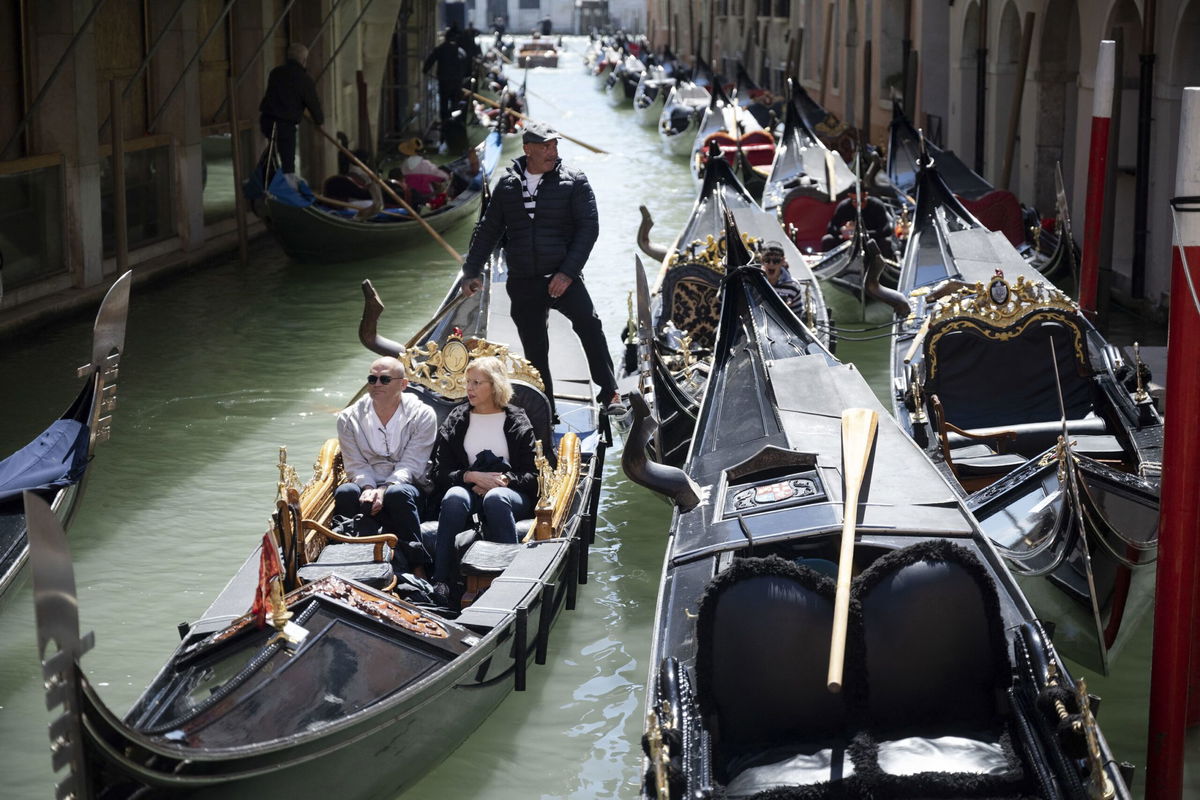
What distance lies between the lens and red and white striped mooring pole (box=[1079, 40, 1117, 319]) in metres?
4.90

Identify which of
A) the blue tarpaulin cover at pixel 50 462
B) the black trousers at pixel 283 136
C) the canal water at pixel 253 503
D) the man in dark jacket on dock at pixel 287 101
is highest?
the man in dark jacket on dock at pixel 287 101

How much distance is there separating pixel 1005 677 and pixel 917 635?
151mm

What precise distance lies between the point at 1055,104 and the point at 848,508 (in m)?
6.49

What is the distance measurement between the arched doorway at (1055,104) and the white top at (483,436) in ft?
18.9

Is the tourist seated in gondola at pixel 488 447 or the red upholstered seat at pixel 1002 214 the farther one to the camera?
the red upholstered seat at pixel 1002 214

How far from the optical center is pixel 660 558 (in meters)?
4.21

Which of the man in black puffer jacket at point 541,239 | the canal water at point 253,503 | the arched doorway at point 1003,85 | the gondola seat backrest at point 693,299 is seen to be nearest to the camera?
the canal water at point 253,503

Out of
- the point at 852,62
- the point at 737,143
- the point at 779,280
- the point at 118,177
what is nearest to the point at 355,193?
the point at 118,177

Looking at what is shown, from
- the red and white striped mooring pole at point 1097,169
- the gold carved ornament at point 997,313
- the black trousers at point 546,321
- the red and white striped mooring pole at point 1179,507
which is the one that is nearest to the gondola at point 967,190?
the red and white striped mooring pole at point 1097,169

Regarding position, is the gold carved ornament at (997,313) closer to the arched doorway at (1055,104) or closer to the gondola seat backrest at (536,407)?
the gondola seat backrest at (536,407)

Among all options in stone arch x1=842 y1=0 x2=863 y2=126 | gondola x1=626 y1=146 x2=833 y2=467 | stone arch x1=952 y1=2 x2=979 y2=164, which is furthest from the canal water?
stone arch x1=842 y1=0 x2=863 y2=126

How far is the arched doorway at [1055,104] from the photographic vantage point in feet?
27.5

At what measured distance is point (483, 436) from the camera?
11.3 ft

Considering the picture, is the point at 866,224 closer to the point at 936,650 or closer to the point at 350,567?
the point at 350,567
